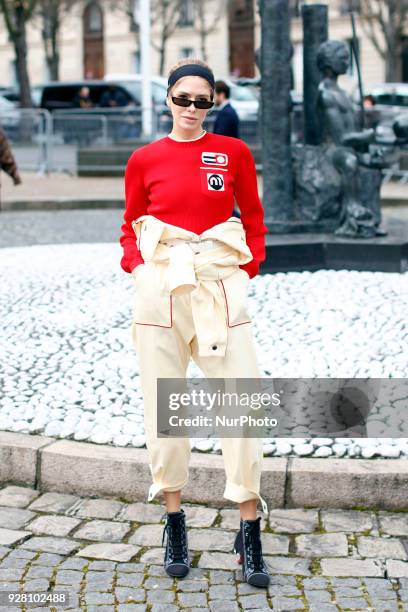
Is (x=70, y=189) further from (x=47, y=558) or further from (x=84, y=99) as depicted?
(x=47, y=558)

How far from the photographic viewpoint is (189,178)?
401 cm

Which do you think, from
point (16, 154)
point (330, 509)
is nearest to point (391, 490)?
point (330, 509)

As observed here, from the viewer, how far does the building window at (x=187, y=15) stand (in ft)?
172

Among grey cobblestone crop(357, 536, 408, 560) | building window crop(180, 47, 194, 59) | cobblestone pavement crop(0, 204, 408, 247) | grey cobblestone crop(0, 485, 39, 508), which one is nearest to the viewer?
grey cobblestone crop(357, 536, 408, 560)

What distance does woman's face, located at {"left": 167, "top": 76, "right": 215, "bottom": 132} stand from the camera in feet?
13.1

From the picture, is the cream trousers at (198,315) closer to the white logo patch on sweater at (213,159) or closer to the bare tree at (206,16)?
the white logo patch on sweater at (213,159)

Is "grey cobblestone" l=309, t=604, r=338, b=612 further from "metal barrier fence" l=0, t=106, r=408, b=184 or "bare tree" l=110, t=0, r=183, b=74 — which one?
"bare tree" l=110, t=0, r=183, b=74

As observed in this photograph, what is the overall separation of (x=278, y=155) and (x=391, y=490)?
572 centimetres

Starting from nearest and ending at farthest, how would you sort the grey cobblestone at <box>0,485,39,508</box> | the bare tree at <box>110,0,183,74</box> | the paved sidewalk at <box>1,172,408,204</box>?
the grey cobblestone at <box>0,485,39,508</box> < the paved sidewalk at <box>1,172,408,204</box> < the bare tree at <box>110,0,183,74</box>

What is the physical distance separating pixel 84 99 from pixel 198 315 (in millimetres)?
28573

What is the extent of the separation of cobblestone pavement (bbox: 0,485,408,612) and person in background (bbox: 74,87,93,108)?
90.3 feet

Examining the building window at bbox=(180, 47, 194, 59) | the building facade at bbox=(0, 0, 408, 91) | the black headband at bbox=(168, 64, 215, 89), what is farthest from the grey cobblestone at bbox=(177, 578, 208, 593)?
the building window at bbox=(180, 47, 194, 59)

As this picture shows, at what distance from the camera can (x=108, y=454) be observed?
5051 millimetres

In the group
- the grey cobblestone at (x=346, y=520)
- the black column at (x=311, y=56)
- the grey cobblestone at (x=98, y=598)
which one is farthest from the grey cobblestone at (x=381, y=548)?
the black column at (x=311, y=56)
